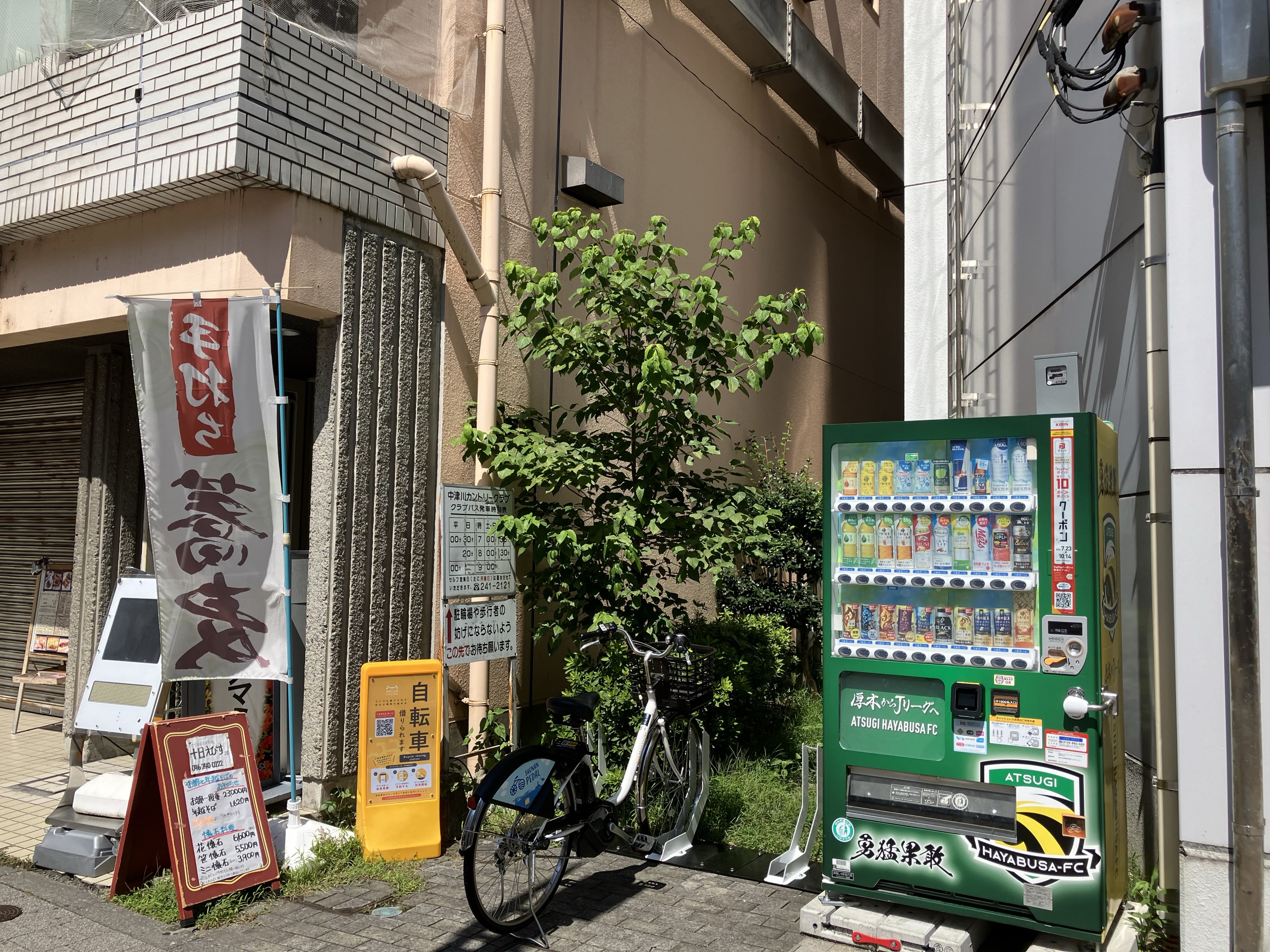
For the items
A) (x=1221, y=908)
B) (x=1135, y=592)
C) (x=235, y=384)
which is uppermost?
(x=235, y=384)

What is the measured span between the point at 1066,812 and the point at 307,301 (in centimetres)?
520

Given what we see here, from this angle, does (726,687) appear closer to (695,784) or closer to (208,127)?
(695,784)

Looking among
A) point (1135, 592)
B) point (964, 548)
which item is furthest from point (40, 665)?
point (1135, 592)

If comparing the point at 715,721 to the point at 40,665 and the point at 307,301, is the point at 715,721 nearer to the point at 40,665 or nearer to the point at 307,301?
the point at 307,301

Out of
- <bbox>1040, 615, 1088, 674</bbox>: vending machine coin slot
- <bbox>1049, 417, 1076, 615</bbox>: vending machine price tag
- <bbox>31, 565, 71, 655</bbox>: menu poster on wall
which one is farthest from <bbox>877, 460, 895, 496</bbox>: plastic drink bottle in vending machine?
<bbox>31, 565, 71, 655</bbox>: menu poster on wall

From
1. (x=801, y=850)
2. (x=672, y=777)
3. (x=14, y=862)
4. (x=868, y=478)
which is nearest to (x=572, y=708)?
(x=672, y=777)

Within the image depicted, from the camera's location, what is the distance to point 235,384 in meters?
5.77

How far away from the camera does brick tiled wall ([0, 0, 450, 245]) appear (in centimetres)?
590

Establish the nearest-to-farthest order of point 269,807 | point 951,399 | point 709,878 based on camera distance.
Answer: point 709,878 → point 269,807 → point 951,399

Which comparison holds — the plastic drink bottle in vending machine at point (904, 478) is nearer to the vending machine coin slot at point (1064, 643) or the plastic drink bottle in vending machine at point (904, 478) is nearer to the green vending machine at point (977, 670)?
the green vending machine at point (977, 670)

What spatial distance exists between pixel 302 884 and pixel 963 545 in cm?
410

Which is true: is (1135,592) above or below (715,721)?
above

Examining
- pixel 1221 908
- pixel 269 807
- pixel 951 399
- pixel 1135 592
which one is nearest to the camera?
pixel 1221 908

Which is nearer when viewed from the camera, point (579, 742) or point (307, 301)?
point (579, 742)
